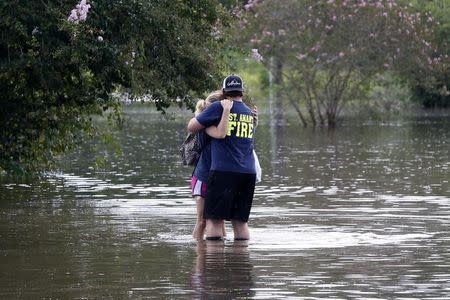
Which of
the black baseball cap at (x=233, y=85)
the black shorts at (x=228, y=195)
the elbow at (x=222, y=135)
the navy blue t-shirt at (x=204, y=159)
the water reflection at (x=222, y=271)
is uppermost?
the black baseball cap at (x=233, y=85)

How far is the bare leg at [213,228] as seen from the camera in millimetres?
12594

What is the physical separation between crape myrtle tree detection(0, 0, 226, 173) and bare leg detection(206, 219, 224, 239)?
7.61 feet

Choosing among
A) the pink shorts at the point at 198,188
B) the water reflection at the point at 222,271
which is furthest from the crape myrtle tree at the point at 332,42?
the water reflection at the point at 222,271

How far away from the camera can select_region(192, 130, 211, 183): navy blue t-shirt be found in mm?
12539

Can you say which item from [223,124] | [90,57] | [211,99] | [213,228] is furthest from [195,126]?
[90,57]

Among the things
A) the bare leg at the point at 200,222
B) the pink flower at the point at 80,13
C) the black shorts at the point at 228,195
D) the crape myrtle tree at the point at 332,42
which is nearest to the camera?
the black shorts at the point at 228,195

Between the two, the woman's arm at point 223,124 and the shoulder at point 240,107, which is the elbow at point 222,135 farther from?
the shoulder at point 240,107

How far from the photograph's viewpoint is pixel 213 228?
12.6 m

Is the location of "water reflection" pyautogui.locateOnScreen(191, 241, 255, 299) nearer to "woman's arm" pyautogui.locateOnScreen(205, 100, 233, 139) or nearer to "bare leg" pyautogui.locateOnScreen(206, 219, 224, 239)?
"bare leg" pyautogui.locateOnScreen(206, 219, 224, 239)

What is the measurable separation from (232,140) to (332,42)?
3581 centimetres

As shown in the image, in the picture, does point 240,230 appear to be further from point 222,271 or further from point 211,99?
point 222,271

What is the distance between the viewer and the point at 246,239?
1262 cm

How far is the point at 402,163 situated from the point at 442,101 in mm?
37658

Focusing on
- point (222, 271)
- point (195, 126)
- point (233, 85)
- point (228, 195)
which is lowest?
point (222, 271)
